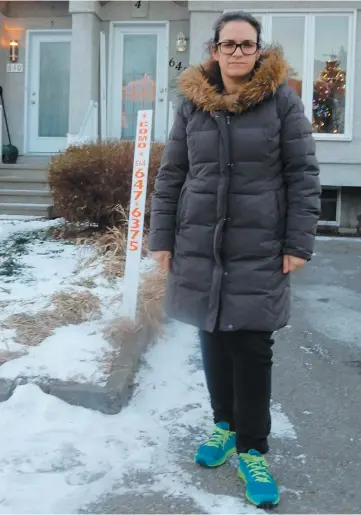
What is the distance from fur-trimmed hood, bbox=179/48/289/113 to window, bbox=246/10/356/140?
786 cm

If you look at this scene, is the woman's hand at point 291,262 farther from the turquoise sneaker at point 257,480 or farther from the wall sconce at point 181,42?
the wall sconce at point 181,42

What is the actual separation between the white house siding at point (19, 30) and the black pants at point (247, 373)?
33.0ft

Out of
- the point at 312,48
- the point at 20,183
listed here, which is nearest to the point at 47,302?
the point at 20,183

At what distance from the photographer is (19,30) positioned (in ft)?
39.1

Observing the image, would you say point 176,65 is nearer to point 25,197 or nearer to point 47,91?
point 47,91

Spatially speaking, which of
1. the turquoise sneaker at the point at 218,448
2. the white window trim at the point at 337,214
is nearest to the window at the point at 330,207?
the white window trim at the point at 337,214

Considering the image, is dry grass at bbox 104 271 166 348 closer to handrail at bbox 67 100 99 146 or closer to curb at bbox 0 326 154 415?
curb at bbox 0 326 154 415

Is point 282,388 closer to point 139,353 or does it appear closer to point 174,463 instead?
point 139,353

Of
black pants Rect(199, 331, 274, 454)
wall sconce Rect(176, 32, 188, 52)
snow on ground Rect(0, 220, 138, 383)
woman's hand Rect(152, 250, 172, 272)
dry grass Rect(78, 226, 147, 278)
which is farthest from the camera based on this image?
wall sconce Rect(176, 32, 188, 52)

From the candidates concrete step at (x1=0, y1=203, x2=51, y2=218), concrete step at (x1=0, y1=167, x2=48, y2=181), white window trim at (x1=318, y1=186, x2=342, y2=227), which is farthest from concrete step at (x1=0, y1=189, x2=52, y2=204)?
white window trim at (x1=318, y1=186, x2=342, y2=227)

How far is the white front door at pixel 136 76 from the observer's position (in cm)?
1152

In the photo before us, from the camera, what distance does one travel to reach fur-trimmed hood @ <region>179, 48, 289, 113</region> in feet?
7.92

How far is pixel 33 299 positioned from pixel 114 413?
1.78m

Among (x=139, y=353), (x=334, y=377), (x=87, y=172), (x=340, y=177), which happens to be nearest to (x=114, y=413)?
(x=139, y=353)
